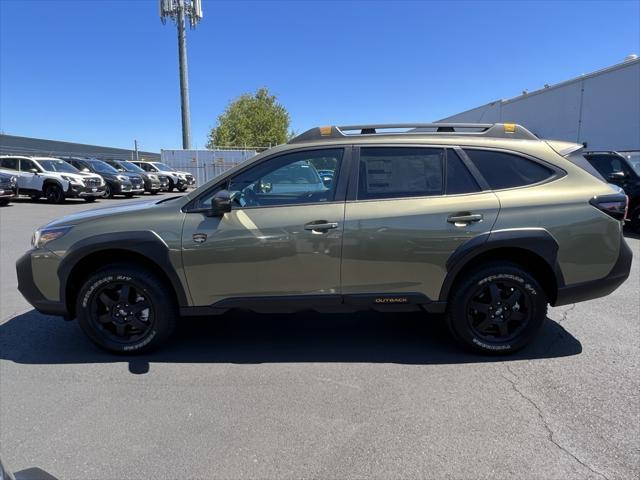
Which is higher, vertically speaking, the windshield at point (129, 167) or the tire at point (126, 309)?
the windshield at point (129, 167)

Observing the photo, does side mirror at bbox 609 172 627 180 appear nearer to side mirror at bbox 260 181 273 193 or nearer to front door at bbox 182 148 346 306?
front door at bbox 182 148 346 306

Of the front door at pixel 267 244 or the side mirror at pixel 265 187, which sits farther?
the side mirror at pixel 265 187

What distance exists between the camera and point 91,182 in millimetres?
18188

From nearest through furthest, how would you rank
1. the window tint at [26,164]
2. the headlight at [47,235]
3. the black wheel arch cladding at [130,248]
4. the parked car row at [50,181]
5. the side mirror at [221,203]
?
the side mirror at [221,203] < the black wheel arch cladding at [130,248] < the headlight at [47,235] < the parked car row at [50,181] < the window tint at [26,164]

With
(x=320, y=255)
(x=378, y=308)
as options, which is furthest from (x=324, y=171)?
(x=378, y=308)

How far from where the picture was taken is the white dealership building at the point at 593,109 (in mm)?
15328

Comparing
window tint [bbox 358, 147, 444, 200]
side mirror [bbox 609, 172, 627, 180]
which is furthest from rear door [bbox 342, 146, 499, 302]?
side mirror [bbox 609, 172, 627, 180]

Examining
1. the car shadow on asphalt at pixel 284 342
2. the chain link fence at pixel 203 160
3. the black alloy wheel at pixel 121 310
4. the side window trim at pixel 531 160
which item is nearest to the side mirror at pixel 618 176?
the car shadow on asphalt at pixel 284 342

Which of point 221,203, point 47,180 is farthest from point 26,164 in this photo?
point 221,203

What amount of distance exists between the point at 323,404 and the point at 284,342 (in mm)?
1117

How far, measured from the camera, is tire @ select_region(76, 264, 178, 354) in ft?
12.2

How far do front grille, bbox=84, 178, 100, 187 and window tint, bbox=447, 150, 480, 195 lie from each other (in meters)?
17.7

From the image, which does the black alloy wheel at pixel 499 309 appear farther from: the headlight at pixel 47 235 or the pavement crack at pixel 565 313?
the headlight at pixel 47 235

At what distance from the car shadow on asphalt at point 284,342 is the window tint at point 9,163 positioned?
54.4 feet
